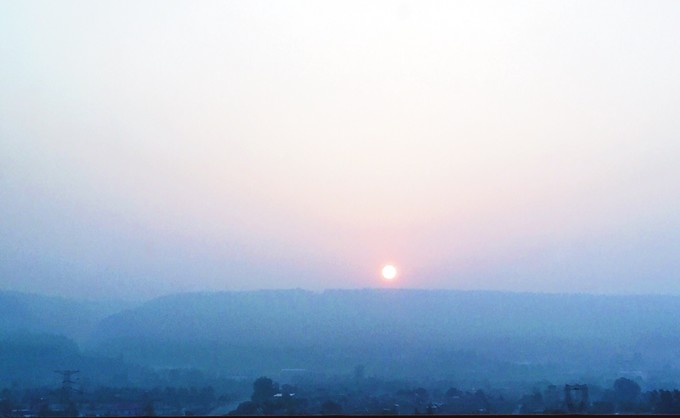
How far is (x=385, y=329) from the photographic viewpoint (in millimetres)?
8242

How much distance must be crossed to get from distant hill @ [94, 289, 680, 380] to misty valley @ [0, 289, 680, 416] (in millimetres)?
20

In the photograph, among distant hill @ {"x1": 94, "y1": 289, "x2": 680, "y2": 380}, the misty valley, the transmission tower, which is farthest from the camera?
distant hill @ {"x1": 94, "y1": 289, "x2": 680, "y2": 380}

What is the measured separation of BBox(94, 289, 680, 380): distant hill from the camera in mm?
7137

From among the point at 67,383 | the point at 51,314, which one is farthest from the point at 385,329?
the point at 67,383

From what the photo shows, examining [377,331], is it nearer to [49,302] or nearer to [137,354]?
[137,354]

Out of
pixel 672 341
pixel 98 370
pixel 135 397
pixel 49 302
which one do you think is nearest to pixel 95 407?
pixel 135 397

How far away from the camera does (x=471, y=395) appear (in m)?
5.04

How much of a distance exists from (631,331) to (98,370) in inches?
189

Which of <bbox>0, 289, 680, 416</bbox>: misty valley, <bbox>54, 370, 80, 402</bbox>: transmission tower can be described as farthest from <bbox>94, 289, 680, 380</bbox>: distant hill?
<bbox>54, 370, 80, 402</bbox>: transmission tower

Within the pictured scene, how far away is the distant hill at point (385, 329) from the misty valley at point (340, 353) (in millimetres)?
20

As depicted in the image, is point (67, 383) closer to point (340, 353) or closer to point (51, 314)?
point (51, 314)

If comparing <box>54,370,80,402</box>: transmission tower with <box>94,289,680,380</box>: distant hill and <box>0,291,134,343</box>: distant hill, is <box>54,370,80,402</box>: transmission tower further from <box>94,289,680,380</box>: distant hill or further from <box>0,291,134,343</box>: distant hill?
<box>0,291,134,343</box>: distant hill

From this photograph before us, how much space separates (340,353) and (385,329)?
33.9 inches

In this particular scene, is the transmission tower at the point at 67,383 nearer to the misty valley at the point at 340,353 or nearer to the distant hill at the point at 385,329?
the misty valley at the point at 340,353
